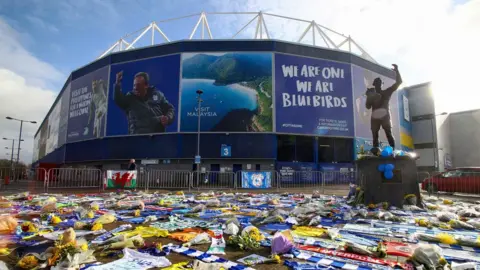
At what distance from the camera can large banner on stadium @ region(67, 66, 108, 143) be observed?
3484 cm

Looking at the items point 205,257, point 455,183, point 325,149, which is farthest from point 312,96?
point 205,257

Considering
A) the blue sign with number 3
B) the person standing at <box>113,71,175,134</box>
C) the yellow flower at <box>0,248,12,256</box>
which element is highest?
the person standing at <box>113,71,175,134</box>

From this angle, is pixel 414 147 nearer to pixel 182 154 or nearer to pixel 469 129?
pixel 469 129

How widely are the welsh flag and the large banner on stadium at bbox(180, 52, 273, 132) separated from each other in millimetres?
12639

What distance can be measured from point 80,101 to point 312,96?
30.5 m

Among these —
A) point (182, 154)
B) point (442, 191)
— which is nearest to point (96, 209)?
point (442, 191)

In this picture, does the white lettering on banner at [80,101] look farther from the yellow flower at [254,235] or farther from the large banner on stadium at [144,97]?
the yellow flower at [254,235]

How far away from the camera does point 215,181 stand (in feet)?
68.6

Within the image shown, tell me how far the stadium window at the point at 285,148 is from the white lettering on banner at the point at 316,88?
3.49 metres

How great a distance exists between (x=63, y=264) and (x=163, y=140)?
2746 centimetres

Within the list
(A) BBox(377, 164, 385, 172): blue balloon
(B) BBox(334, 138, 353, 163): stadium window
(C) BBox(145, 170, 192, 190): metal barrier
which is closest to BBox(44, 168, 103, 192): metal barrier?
(C) BBox(145, 170, 192, 190): metal barrier

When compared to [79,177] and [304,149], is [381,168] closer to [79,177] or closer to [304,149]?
[79,177]

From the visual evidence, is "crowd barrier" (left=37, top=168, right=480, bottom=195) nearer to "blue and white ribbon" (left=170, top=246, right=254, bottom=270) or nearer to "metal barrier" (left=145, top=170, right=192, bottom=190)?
"metal barrier" (left=145, top=170, right=192, bottom=190)

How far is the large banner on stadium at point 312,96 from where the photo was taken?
30750mm
